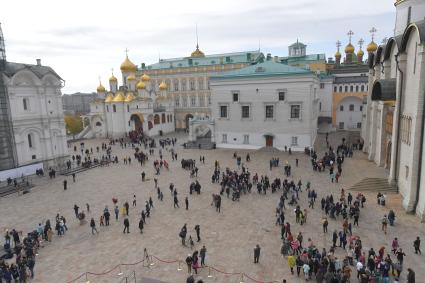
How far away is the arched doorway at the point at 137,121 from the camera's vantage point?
48997 millimetres

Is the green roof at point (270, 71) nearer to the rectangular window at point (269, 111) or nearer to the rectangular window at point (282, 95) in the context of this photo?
the rectangular window at point (282, 95)

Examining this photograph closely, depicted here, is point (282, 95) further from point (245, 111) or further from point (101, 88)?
point (101, 88)

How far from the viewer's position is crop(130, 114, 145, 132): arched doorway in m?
49.0

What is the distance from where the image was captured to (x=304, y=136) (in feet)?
111

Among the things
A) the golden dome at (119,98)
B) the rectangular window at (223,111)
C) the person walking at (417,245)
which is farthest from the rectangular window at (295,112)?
the golden dome at (119,98)

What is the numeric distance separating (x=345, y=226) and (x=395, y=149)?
29.6 feet

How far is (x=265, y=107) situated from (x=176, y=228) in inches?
877

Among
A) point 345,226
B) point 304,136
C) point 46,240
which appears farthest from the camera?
point 304,136

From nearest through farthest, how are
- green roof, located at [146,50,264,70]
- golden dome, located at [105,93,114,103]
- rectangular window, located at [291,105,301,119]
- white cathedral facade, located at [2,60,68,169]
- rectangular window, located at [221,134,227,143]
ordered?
white cathedral facade, located at [2,60,68,169] < rectangular window, located at [291,105,301,119] < rectangular window, located at [221,134,227,143] < golden dome, located at [105,93,114,103] < green roof, located at [146,50,264,70]

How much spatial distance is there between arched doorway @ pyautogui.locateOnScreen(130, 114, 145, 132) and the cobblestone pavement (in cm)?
2339

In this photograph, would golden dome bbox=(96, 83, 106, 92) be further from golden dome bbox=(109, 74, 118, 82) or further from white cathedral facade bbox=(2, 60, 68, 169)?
white cathedral facade bbox=(2, 60, 68, 169)

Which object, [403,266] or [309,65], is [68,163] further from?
[309,65]

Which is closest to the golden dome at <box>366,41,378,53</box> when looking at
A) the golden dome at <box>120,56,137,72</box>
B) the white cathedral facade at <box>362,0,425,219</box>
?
the white cathedral facade at <box>362,0,425,219</box>

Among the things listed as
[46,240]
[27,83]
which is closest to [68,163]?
[27,83]
